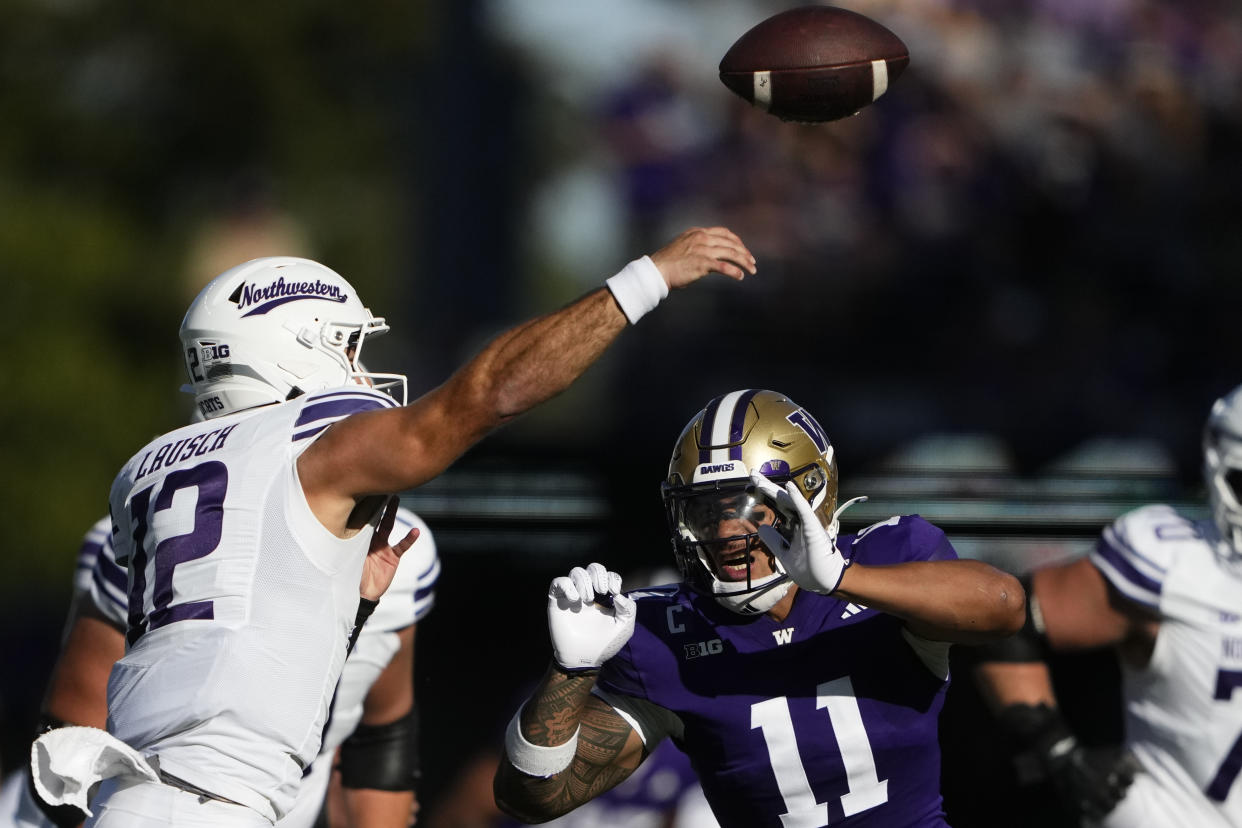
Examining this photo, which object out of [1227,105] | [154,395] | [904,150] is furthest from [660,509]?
[154,395]

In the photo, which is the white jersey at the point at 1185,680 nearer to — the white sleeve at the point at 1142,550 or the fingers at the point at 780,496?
the white sleeve at the point at 1142,550

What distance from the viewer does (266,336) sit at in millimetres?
3574

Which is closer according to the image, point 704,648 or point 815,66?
point 704,648

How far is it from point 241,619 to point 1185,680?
2.57 m

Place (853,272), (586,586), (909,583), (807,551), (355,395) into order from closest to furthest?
(807,551) < (909,583) < (586,586) < (355,395) < (853,272)

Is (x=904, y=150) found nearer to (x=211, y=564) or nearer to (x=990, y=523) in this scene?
(x=990, y=523)

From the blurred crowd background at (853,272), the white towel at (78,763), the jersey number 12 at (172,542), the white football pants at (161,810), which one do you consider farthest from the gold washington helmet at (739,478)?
the blurred crowd background at (853,272)

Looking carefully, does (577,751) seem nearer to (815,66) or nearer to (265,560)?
(265,560)

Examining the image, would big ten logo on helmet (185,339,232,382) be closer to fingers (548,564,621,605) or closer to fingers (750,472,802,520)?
fingers (548,564,621,605)

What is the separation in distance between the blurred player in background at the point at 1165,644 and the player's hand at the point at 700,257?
1.86m

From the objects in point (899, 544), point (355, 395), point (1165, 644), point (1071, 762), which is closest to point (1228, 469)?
point (1165, 644)

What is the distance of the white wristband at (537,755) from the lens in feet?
11.4

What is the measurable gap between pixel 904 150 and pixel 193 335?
16.2 feet

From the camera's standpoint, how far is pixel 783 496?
3.06 meters
